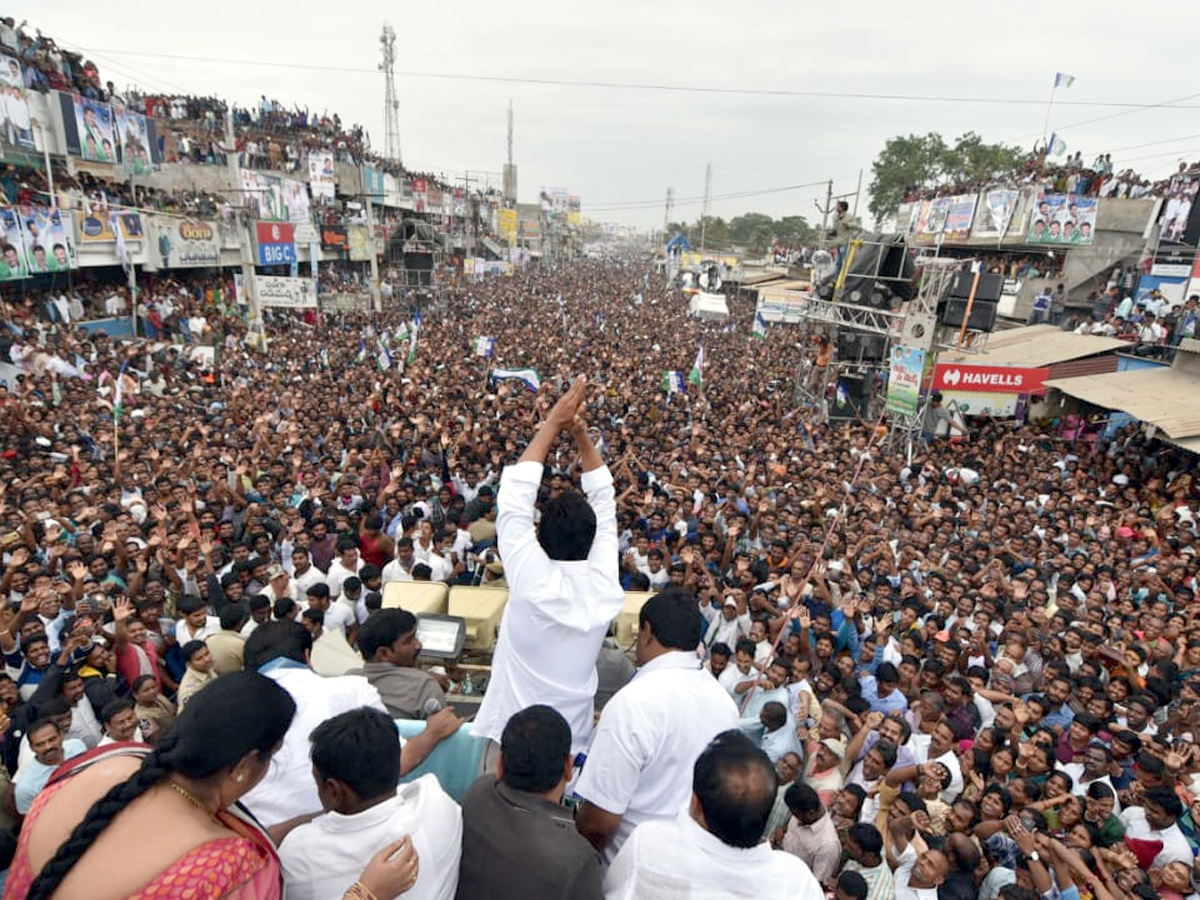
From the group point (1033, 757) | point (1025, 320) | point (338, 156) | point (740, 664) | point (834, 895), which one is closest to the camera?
point (834, 895)

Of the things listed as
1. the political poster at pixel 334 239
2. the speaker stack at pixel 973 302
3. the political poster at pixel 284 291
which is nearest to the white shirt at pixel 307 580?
the speaker stack at pixel 973 302

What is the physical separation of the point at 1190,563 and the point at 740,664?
6.13 meters

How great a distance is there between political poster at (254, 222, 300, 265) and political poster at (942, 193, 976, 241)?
22653 millimetres

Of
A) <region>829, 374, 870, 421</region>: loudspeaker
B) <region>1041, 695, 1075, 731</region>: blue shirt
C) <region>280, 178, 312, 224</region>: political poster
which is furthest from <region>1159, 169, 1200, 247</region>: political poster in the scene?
<region>280, 178, 312, 224</region>: political poster

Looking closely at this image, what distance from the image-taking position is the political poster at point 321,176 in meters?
29.8

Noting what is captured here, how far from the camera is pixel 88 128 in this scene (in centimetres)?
1708

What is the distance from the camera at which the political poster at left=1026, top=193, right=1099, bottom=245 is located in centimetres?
2022

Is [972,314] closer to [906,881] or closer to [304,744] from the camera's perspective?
[906,881]

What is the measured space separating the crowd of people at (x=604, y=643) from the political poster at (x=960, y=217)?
13.7 metres

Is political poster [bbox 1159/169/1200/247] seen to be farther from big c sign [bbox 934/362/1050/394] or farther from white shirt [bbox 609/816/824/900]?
white shirt [bbox 609/816/824/900]

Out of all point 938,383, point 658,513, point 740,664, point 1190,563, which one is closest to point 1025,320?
point 938,383

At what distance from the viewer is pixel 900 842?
299 cm

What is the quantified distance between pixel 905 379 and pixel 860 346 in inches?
128

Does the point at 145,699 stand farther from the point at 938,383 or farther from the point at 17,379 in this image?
the point at 938,383
